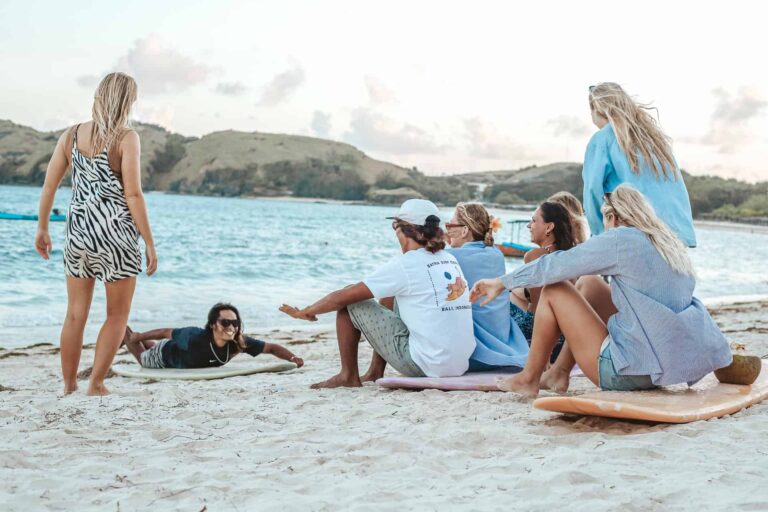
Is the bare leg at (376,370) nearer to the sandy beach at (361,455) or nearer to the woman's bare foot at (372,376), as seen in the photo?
the woman's bare foot at (372,376)

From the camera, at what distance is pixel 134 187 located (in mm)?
3990

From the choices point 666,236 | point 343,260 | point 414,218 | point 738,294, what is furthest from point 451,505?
point 343,260

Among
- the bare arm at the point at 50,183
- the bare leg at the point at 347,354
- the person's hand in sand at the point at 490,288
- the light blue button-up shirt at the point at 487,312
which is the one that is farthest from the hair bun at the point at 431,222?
the bare arm at the point at 50,183

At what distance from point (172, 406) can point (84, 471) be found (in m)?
1.15

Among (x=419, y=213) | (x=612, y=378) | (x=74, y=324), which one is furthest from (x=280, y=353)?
(x=612, y=378)

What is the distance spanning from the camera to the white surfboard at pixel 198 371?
5.19m

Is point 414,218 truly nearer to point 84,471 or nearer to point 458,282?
point 458,282

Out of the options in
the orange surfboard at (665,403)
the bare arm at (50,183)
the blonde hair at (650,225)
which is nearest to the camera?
the orange surfboard at (665,403)

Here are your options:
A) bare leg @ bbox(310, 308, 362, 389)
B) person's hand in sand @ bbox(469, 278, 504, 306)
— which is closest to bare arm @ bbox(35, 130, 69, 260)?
bare leg @ bbox(310, 308, 362, 389)

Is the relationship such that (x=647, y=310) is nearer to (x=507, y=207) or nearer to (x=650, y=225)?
(x=650, y=225)

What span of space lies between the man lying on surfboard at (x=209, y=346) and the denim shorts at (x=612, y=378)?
8.66ft

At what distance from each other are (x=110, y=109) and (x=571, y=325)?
98.4 inches

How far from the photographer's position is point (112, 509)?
7.63 feet

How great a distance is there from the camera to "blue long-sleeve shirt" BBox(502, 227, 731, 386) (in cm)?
322
